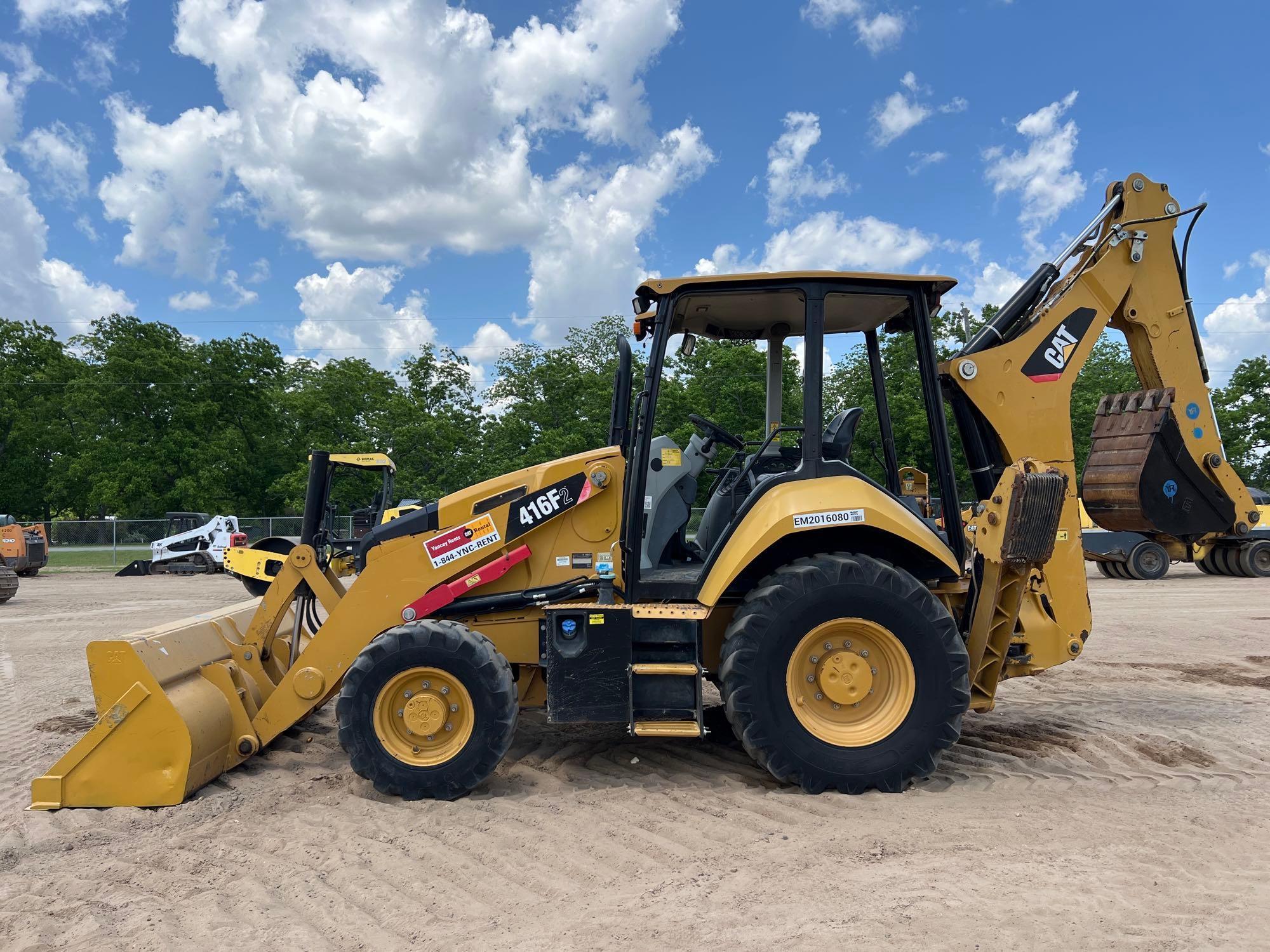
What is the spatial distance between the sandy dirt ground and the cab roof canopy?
9.35 ft

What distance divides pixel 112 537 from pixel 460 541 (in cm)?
2938

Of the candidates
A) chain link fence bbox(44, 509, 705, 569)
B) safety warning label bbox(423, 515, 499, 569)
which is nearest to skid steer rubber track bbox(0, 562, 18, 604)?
chain link fence bbox(44, 509, 705, 569)

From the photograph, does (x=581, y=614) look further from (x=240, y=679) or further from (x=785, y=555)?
(x=240, y=679)

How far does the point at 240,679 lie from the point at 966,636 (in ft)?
14.9

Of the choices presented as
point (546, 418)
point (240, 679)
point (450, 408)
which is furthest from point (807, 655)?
point (450, 408)

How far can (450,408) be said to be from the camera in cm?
4200

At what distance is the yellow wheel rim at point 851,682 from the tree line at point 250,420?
97.0 ft

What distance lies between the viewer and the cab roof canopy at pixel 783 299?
200 inches

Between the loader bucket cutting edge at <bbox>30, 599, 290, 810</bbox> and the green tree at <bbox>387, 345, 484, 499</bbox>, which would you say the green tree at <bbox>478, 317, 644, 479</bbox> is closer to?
the green tree at <bbox>387, 345, 484, 499</bbox>

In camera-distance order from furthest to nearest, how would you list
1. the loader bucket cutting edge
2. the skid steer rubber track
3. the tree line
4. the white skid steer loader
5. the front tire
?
the tree line → the white skid steer loader → the front tire → the skid steer rubber track → the loader bucket cutting edge

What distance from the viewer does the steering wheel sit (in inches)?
223

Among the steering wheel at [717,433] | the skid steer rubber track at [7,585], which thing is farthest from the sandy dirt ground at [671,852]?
the skid steer rubber track at [7,585]

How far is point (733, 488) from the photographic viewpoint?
5.65m

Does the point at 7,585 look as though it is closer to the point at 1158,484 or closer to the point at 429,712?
the point at 429,712
